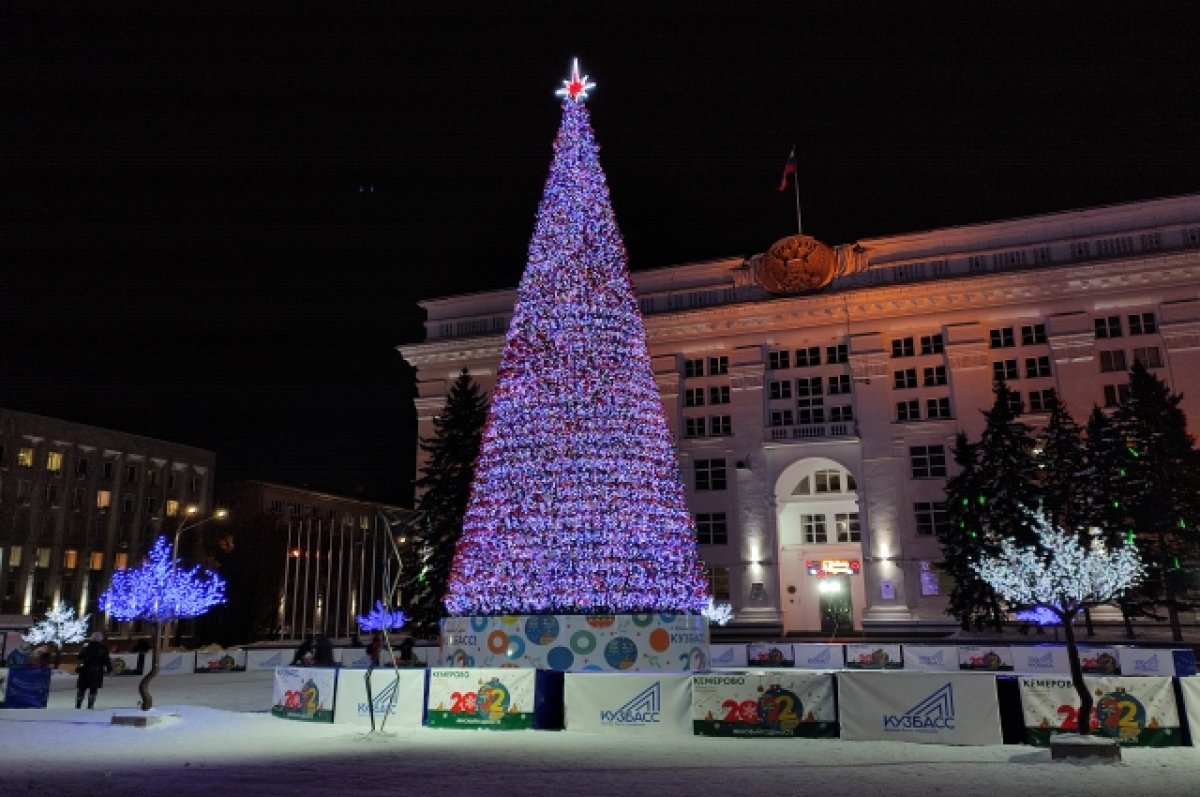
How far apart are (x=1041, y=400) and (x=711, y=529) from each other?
727 inches

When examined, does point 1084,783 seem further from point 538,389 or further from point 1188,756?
point 538,389

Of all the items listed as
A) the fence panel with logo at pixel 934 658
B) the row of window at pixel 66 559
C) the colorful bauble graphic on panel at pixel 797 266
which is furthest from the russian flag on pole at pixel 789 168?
the row of window at pixel 66 559

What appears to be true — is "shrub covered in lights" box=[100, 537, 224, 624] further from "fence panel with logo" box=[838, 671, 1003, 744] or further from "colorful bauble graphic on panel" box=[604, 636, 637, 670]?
"fence panel with logo" box=[838, 671, 1003, 744]

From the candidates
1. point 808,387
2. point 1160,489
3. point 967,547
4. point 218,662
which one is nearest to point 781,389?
point 808,387

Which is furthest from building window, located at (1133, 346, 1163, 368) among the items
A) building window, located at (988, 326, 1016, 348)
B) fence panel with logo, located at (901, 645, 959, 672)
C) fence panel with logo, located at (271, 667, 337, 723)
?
fence panel with logo, located at (271, 667, 337, 723)

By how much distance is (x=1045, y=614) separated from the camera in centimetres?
3112

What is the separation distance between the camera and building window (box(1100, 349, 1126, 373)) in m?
44.2

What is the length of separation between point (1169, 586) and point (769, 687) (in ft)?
87.3

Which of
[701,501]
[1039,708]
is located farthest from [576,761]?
[701,501]

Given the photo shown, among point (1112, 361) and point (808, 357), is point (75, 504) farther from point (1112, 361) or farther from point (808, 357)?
point (1112, 361)

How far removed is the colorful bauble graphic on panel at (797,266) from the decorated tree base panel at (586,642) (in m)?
29.3

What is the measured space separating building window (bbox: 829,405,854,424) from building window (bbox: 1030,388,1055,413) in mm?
8973

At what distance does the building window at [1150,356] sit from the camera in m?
43.3

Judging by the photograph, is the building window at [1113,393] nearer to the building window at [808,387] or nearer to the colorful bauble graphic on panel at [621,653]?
the building window at [808,387]
